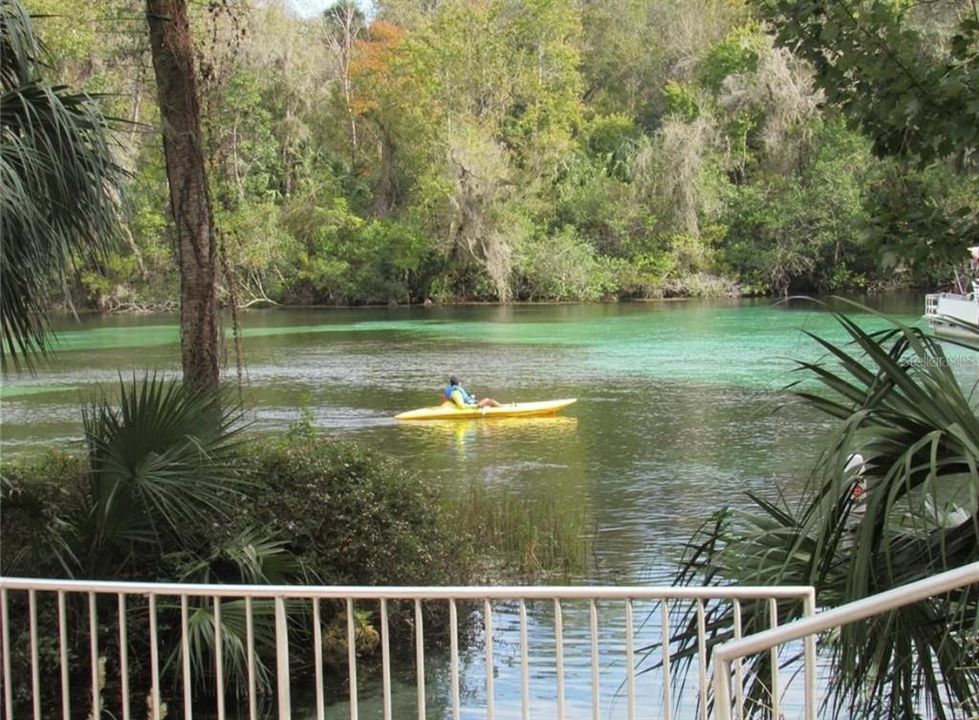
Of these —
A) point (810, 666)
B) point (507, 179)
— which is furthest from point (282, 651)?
point (507, 179)

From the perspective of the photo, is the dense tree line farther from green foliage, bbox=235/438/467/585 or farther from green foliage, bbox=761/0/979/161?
green foliage, bbox=761/0/979/161

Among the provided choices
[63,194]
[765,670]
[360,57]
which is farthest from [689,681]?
Answer: [360,57]

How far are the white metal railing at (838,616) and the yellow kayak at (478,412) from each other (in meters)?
17.2

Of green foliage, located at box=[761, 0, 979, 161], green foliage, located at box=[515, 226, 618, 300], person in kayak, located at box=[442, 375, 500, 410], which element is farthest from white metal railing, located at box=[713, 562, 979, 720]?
green foliage, located at box=[515, 226, 618, 300]

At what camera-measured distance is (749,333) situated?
34625 millimetres

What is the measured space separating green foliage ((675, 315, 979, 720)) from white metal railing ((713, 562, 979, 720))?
0.84 metres

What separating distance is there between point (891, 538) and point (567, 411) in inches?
664

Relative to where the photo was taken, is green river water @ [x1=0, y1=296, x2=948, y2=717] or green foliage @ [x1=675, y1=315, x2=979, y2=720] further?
green river water @ [x1=0, y1=296, x2=948, y2=717]

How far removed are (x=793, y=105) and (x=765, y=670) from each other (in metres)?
52.1

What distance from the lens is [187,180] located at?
884 centimetres

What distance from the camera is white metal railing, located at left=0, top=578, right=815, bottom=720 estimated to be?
10.6 feet

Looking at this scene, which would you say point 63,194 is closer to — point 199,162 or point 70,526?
point 70,526

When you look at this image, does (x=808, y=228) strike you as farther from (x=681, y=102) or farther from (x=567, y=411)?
(x=567, y=411)

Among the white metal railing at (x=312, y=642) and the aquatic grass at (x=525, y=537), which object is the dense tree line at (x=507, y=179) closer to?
the aquatic grass at (x=525, y=537)
